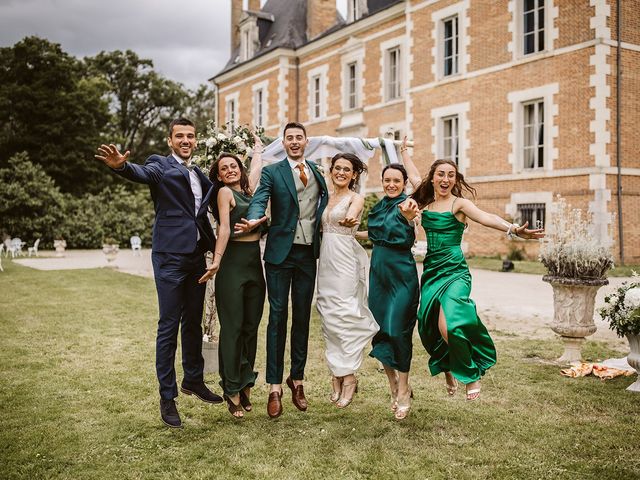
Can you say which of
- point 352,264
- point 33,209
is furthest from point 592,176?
point 33,209

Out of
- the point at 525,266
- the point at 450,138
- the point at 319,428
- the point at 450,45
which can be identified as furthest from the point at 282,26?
the point at 319,428

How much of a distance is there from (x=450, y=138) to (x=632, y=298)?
54.6 feet

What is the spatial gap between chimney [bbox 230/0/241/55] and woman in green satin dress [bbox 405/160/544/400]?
3375 centimetres

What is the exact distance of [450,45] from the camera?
21891mm

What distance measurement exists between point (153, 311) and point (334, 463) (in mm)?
7351

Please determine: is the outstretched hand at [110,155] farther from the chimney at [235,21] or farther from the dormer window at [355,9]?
the chimney at [235,21]

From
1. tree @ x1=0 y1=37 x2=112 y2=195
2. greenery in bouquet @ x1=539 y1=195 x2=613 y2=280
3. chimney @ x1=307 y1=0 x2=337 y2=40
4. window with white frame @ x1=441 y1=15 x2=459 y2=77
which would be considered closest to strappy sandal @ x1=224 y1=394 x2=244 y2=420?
greenery in bouquet @ x1=539 y1=195 x2=613 y2=280

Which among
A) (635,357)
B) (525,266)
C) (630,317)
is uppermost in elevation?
(630,317)

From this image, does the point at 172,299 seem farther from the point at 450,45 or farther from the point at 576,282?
the point at 450,45

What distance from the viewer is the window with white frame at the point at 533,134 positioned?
62.3 ft

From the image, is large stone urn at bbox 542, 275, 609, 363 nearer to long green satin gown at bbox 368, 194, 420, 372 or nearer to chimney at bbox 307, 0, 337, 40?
long green satin gown at bbox 368, 194, 420, 372

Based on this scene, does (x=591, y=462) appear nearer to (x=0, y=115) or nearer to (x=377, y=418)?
(x=377, y=418)

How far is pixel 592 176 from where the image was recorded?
1731 centimetres

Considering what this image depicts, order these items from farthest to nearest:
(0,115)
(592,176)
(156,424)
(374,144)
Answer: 1. (0,115)
2. (592,176)
3. (374,144)
4. (156,424)
